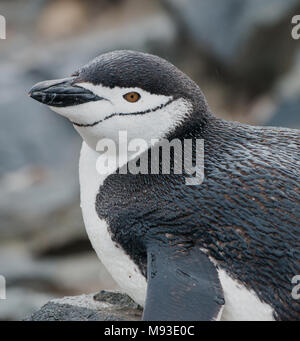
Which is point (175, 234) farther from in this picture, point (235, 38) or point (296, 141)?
point (235, 38)

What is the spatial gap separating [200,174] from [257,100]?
29.3 feet

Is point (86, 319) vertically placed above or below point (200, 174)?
below

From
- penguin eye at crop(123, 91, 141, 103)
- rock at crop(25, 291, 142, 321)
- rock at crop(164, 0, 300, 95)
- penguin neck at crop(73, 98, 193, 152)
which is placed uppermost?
A: rock at crop(164, 0, 300, 95)

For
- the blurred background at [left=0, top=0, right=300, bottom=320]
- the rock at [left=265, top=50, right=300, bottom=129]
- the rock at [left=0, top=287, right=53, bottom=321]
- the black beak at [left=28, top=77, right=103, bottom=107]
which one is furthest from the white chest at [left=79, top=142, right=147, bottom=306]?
the rock at [left=265, top=50, right=300, bottom=129]

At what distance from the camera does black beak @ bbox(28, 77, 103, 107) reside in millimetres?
2900

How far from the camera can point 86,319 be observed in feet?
10.1

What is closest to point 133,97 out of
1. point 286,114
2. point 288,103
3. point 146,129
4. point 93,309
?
point 146,129

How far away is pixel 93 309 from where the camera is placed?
319 cm

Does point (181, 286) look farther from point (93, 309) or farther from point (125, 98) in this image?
point (125, 98)

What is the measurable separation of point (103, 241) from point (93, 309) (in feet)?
1.29

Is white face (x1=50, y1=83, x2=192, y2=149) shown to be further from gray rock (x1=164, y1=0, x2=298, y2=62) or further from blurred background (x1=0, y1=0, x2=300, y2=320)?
gray rock (x1=164, y1=0, x2=298, y2=62)

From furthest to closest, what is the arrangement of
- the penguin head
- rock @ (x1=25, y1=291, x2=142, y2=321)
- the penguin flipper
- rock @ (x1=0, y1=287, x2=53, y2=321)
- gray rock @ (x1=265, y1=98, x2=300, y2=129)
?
gray rock @ (x1=265, y1=98, x2=300, y2=129) < rock @ (x1=0, y1=287, x2=53, y2=321) < rock @ (x1=25, y1=291, x2=142, y2=321) < the penguin head < the penguin flipper
